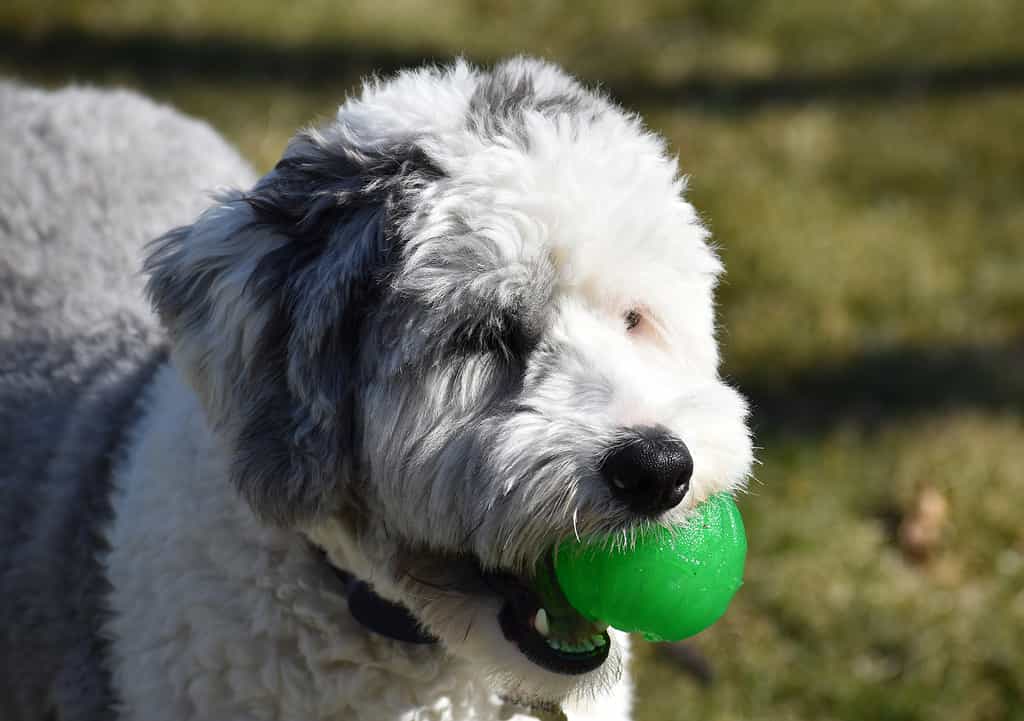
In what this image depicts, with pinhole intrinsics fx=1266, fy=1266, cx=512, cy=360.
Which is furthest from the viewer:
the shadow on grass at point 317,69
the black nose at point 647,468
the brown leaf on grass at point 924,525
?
the shadow on grass at point 317,69

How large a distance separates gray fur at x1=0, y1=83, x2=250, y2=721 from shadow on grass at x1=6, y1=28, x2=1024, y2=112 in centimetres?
268

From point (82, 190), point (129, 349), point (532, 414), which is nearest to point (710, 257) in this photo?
point (532, 414)

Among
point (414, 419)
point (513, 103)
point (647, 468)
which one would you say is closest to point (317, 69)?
point (513, 103)

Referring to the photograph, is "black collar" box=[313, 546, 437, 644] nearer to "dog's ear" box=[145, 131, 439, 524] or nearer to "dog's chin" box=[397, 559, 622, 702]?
"dog's chin" box=[397, 559, 622, 702]

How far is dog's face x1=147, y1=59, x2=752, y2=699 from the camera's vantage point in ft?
7.30

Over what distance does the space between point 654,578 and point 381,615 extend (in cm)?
56

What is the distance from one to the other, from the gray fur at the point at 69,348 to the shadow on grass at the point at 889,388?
2081 millimetres

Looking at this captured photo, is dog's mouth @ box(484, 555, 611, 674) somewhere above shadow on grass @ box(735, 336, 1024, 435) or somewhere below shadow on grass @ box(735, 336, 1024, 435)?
above

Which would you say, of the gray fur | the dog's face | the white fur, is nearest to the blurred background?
the white fur

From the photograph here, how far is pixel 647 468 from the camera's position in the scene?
7.13 ft

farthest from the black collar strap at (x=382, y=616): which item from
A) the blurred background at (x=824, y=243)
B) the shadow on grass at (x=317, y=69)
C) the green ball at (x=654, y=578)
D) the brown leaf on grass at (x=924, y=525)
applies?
the shadow on grass at (x=317, y=69)

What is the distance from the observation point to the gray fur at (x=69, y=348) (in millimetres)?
2861

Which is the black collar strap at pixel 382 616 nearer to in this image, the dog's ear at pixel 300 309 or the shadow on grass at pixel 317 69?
the dog's ear at pixel 300 309

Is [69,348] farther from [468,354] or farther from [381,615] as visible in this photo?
[468,354]
